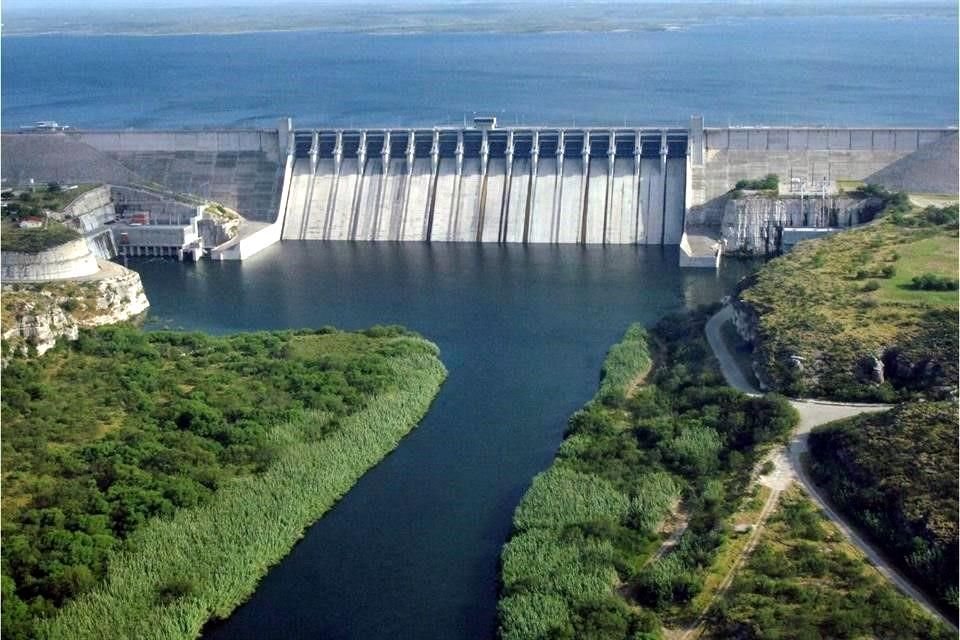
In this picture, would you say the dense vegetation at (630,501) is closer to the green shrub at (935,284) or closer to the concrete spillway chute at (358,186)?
the green shrub at (935,284)

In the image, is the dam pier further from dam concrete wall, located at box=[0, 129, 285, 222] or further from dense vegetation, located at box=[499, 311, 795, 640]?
dense vegetation, located at box=[499, 311, 795, 640]

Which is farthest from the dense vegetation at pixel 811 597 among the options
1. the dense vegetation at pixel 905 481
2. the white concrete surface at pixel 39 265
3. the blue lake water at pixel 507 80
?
the blue lake water at pixel 507 80

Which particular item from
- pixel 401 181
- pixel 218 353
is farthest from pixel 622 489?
pixel 401 181

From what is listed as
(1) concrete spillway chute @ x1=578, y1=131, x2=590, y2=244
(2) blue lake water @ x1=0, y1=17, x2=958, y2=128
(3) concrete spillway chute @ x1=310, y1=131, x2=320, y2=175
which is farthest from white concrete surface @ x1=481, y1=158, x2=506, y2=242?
(2) blue lake water @ x1=0, y1=17, x2=958, y2=128

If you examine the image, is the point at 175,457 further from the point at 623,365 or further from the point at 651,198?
the point at 651,198

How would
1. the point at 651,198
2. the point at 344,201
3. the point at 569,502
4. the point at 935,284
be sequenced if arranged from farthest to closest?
the point at 344,201 → the point at 651,198 → the point at 935,284 → the point at 569,502

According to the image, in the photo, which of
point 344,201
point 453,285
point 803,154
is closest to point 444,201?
point 344,201
